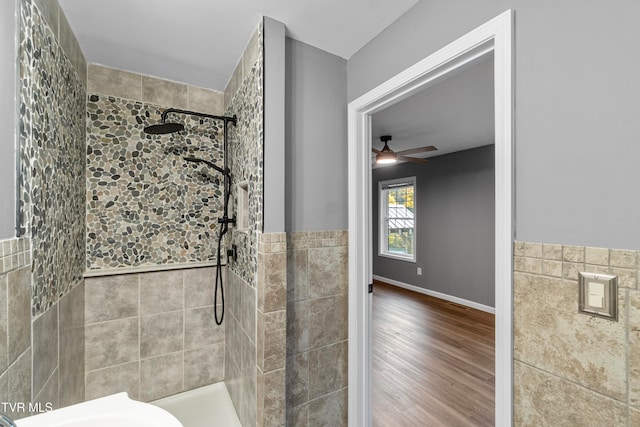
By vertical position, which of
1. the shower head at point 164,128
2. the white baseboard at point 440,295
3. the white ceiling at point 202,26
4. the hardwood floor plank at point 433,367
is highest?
the white ceiling at point 202,26

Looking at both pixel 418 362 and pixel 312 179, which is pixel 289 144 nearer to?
pixel 312 179

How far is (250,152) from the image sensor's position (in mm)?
1660

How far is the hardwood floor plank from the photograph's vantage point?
81.3 inches

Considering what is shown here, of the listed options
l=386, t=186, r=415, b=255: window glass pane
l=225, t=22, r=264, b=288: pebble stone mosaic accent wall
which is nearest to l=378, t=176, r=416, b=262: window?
l=386, t=186, r=415, b=255: window glass pane

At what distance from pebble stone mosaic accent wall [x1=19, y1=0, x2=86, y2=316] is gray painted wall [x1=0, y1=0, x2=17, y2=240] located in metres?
0.04

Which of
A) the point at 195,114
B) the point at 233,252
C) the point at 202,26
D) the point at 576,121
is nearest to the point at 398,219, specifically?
the point at 233,252

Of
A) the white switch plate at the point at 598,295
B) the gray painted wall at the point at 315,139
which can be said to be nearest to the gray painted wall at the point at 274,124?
the gray painted wall at the point at 315,139

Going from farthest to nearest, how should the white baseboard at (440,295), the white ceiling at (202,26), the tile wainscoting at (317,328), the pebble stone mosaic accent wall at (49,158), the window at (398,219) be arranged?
1. the window at (398,219)
2. the white baseboard at (440,295)
3. the tile wainscoting at (317,328)
4. the white ceiling at (202,26)
5. the pebble stone mosaic accent wall at (49,158)

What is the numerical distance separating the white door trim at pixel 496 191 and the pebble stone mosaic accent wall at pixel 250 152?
1.92ft

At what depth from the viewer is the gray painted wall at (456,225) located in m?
4.26

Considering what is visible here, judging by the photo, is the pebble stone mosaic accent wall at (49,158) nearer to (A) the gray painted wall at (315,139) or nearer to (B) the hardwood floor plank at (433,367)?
(A) the gray painted wall at (315,139)

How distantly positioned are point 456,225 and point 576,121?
13.9 feet

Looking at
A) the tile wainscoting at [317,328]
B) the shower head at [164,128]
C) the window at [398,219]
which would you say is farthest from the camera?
the window at [398,219]

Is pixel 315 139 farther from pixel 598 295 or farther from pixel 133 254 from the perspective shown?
pixel 133 254
